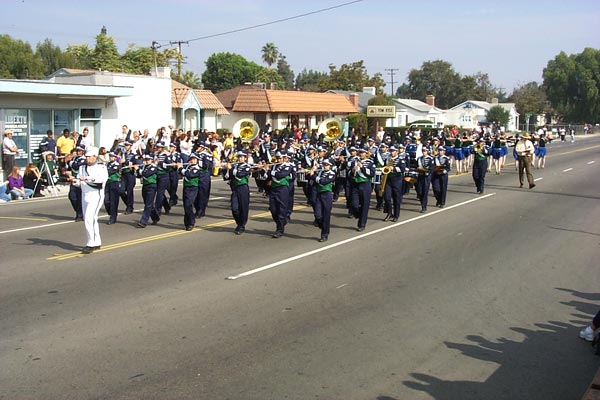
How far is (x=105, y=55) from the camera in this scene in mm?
69000

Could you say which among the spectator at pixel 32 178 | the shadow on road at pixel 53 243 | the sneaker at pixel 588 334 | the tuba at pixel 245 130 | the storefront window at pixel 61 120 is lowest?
the sneaker at pixel 588 334

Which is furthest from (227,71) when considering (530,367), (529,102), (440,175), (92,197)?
(530,367)

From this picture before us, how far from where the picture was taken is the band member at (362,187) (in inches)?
575

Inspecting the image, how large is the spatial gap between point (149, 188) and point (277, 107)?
119 ft

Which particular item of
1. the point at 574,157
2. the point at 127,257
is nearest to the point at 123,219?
the point at 127,257

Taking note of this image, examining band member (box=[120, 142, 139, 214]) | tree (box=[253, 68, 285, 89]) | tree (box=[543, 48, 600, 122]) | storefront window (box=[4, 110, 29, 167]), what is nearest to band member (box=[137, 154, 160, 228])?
band member (box=[120, 142, 139, 214])

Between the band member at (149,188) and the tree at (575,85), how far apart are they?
335 feet

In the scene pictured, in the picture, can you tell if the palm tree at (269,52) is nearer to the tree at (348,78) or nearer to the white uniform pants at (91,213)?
the tree at (348,78)

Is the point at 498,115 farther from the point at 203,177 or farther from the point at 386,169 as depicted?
the point at 203,177

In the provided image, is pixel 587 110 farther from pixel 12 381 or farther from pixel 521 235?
pixel 12 381

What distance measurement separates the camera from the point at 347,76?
8725 cm

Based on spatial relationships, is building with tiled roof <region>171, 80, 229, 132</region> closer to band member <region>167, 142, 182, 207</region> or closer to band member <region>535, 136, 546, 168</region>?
band member <region>535, 136, 546, 168</region>

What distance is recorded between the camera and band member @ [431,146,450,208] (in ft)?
59.9

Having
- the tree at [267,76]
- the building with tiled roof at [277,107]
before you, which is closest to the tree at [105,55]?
the building with tiled roof at [277,107]
